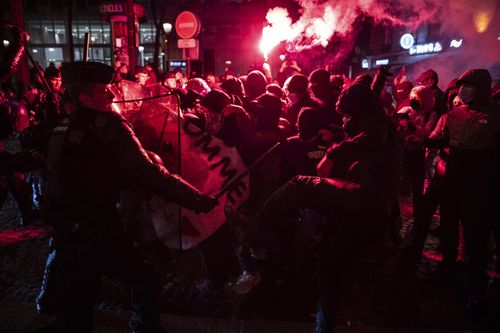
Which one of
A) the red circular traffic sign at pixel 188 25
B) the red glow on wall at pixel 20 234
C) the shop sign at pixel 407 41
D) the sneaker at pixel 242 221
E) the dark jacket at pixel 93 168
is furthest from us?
the shop sign at pixel 407 41

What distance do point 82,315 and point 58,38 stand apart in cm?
5012

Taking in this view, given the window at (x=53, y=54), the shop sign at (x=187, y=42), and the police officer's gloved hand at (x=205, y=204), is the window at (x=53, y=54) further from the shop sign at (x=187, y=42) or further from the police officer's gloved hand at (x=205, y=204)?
the police officer's gloved hand at (x=205, y=204)

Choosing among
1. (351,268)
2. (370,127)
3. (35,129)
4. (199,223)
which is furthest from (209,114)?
(351,268)

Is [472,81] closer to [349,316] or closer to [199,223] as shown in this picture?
[349,316]

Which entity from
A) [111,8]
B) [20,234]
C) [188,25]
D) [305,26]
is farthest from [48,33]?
[20,234]

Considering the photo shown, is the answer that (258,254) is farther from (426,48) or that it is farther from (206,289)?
(426,48)

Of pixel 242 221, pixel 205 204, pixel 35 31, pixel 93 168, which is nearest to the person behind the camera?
pixel 93 168

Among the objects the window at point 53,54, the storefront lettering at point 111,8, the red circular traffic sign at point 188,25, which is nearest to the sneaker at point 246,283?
the red circular traffic sign at point 188,25

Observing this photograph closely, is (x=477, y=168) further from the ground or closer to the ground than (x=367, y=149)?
closer to the ground

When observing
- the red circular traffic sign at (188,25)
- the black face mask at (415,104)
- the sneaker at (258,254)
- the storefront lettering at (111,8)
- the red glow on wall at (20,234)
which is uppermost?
the storefront lettering at (111,8)

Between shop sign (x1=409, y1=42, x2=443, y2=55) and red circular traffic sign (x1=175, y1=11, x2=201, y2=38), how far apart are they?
20191 mm

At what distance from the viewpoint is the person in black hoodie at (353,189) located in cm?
297

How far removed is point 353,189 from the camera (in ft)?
9.81

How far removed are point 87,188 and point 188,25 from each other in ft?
30.8
